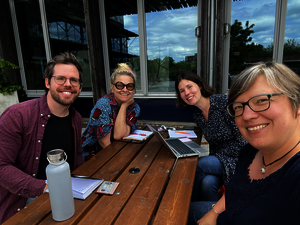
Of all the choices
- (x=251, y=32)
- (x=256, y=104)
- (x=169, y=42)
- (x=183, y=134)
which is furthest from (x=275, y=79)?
(x=169, y=42)

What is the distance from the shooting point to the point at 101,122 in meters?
1.87

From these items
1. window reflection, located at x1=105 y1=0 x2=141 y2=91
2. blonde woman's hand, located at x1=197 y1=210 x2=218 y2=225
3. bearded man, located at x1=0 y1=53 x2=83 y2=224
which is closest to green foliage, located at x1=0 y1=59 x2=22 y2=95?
window reflection, located at x1=105 y1=0 x2=141 y2=91

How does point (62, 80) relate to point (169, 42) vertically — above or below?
below

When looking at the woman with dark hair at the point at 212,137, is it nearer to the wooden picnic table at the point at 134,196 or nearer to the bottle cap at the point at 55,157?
the wooden picnic table at the point at 134,196

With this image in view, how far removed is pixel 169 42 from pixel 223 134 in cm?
255

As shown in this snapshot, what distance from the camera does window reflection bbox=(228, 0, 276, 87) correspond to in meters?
3.09

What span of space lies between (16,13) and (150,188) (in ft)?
18.2

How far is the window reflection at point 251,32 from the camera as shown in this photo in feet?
10.1

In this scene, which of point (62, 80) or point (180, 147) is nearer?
point (62, 80)

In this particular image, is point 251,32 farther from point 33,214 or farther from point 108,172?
point 33,214

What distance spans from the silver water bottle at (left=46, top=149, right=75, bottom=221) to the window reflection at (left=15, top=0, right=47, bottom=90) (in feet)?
15.5

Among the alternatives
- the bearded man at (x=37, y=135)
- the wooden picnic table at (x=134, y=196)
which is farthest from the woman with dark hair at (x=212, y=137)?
the bearded man at (x=37, y=135)

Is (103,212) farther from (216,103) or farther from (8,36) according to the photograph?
(8,36)

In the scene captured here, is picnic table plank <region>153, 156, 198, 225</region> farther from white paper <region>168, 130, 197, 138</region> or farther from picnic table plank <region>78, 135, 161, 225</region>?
white paper <region>168, 130, 197, 138</region>
